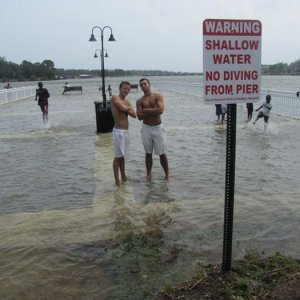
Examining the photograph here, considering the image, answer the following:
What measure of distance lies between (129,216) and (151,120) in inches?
94.1

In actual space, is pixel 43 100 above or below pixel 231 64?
below

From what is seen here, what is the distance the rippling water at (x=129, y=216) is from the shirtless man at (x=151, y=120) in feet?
1.72

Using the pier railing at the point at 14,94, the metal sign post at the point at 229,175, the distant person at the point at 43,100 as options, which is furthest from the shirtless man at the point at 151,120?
the pier railing at the point at 14,94

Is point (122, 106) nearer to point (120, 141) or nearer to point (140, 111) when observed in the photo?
point (140, 111)

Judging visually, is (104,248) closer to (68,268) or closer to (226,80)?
(68,268)

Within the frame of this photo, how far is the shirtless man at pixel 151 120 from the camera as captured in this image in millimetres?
7902

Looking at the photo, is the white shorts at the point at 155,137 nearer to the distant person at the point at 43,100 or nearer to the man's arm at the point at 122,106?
the man's arm at the point at 122,106

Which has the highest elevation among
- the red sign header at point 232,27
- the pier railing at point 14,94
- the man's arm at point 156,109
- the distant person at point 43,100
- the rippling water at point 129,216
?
the red sign header at point 232,27

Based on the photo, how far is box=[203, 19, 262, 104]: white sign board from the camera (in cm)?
371

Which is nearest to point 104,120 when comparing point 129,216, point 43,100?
point 43,100

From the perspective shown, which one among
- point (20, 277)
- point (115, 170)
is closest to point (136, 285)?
point (20, 277)

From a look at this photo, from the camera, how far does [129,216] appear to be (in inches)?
244

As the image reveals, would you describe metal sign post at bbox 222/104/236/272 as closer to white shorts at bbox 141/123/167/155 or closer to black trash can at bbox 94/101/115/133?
white shorts at bbox 141/123/167/155

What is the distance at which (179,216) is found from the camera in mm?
6156
